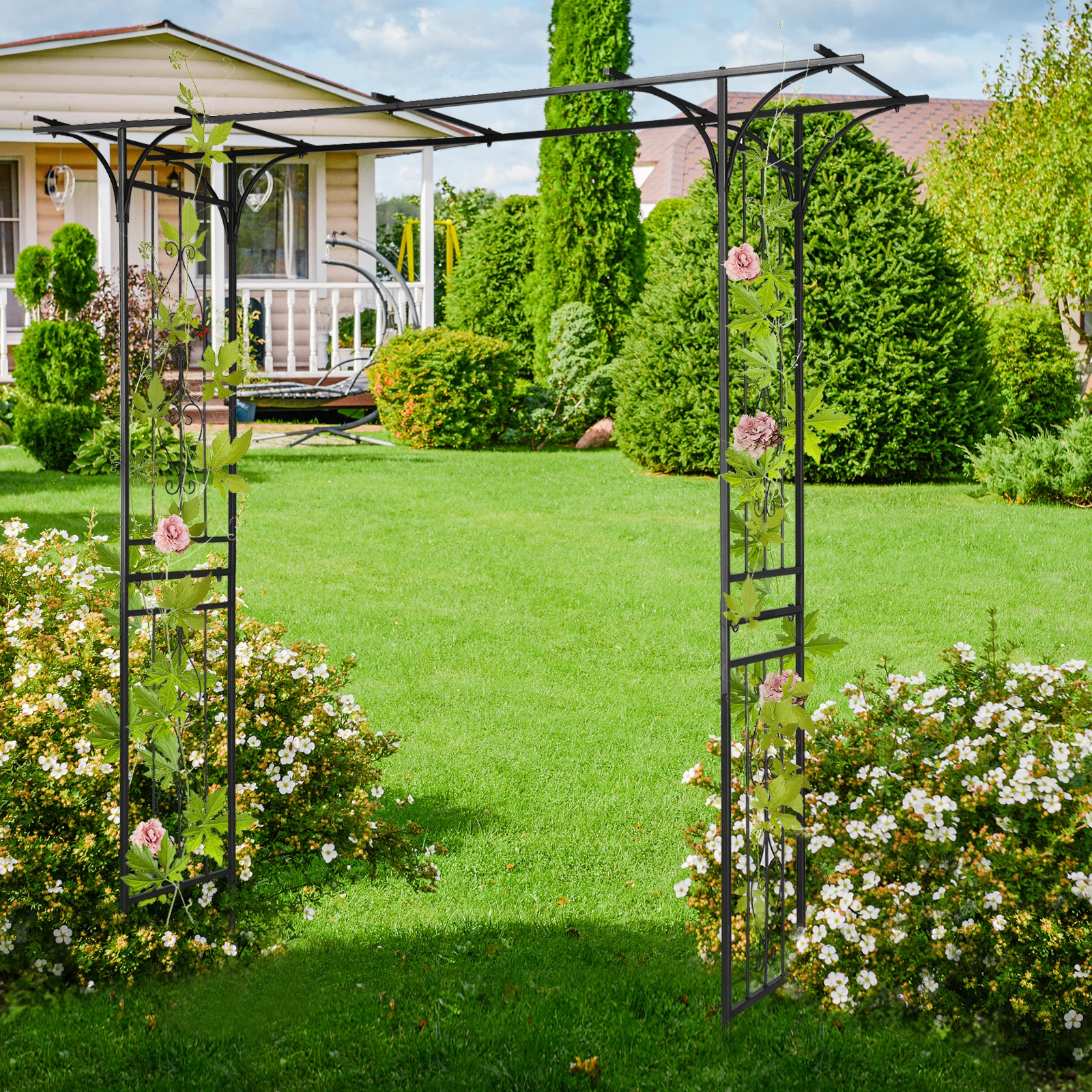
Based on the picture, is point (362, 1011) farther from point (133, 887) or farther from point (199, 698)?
point (199, 698)

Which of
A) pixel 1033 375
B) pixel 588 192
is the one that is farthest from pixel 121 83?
pixel 1033 375

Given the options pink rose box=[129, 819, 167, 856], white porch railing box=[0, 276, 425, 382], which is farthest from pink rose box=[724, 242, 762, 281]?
white porch railing box=[0, 276, 425, 382]

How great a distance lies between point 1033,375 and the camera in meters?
12.2

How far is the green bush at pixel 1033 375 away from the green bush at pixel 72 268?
8876mm

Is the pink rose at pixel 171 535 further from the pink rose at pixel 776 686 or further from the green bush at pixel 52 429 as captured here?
the green bush at pixel 52 429

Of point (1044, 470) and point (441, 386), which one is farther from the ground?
point (441, 386)

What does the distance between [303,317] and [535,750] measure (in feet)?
40.3

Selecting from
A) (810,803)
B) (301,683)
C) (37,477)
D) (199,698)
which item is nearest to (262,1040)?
(199,698)

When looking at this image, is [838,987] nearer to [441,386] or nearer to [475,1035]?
[475,1035]

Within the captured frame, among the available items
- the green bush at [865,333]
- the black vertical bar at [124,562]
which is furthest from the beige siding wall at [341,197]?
the black vertical bar at [124,562]

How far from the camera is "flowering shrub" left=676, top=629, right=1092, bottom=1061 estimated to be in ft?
8.41

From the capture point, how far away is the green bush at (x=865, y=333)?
970cm

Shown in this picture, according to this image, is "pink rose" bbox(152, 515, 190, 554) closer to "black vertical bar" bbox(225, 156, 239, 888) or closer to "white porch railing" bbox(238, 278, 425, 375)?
"black vertical bar" bbox(225, 156, 239, 888)

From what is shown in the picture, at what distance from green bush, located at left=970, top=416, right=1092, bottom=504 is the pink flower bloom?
752 cm
